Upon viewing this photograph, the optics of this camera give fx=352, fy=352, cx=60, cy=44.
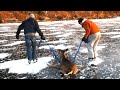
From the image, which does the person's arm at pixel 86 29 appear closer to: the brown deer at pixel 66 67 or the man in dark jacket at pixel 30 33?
the brown deer at pixel 66 67

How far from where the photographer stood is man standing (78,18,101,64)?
7184 millimetres

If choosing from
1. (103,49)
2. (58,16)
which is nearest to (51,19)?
(58,16)

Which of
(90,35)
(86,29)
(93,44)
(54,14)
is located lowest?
(93,44)

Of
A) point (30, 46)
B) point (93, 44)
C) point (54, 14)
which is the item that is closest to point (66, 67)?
point (93, 44)

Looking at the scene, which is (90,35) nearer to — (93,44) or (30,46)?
(93,44)

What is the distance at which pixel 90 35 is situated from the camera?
23.8 ft

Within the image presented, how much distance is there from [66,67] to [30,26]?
3.79 feet

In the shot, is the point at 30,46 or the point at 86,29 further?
the point at 30,46

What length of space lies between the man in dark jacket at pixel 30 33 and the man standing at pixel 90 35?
2.92 ft

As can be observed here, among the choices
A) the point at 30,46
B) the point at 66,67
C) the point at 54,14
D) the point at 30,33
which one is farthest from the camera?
the point at 54,14

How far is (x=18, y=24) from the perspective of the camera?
7684mm
